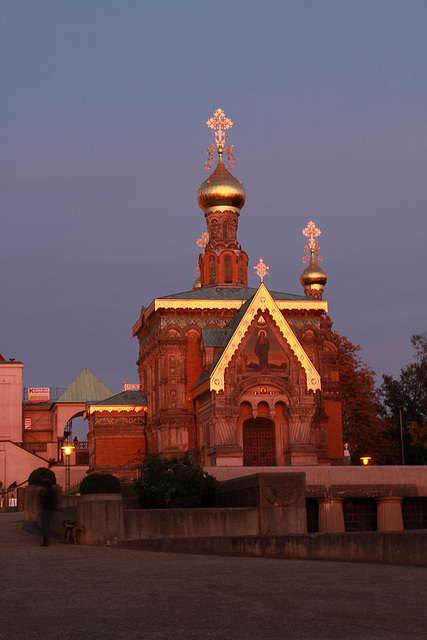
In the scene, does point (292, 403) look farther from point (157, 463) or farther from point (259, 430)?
point (157, 463)

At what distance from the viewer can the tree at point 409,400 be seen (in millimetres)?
63906

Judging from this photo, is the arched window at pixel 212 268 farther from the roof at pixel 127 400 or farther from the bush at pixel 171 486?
the bush at pixel 171 486

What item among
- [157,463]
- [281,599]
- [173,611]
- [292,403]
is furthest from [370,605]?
[292,403]

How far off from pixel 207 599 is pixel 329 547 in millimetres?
5251

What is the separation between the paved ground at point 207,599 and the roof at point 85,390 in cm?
6036

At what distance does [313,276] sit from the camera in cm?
8169

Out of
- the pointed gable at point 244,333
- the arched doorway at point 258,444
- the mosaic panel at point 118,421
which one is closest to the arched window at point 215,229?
the pointed gable at point 244,333

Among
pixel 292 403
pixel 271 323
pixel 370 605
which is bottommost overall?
pixel 370 605

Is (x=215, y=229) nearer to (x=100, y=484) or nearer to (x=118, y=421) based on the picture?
(x=118, y=421)

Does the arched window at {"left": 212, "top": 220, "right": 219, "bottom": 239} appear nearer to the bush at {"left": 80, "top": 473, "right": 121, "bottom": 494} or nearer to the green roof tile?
the green roof tile

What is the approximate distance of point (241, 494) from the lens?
2367 cm

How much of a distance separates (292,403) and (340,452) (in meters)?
9.74

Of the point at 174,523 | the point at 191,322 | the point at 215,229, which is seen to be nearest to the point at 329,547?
the point at 174,523

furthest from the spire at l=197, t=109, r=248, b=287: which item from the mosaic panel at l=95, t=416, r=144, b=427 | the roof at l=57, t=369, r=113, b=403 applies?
the roof at l=57, t=369, r=113, b=403
